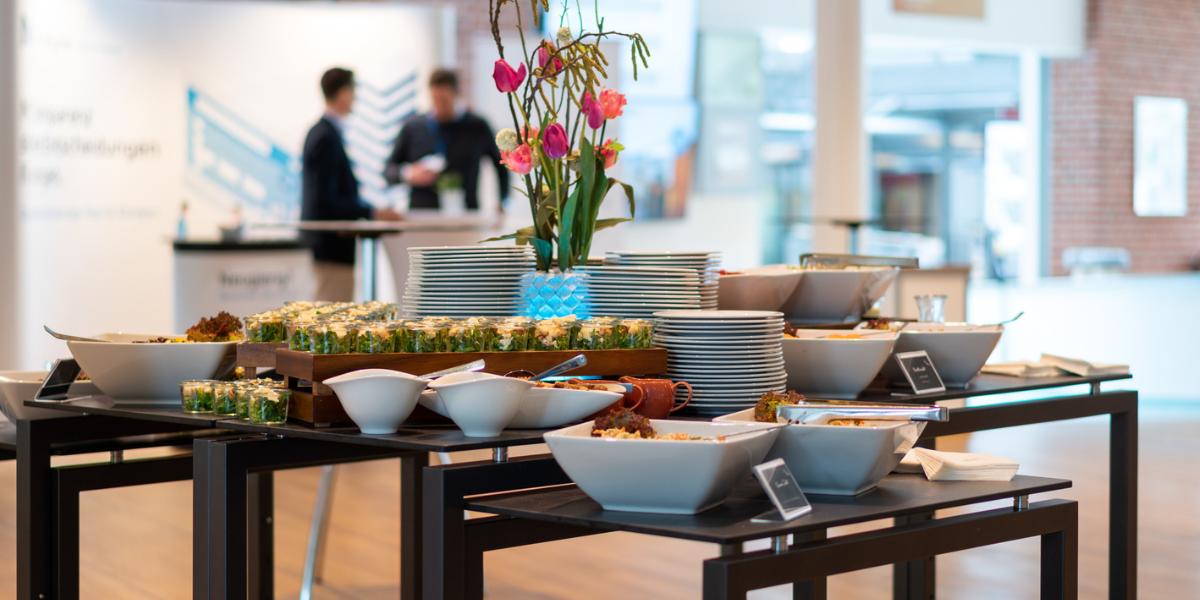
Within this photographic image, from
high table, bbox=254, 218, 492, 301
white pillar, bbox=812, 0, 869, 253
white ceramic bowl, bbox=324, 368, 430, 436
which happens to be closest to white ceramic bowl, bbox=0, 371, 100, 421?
white ceramic bowl, bbox=324, 368, 430, 436

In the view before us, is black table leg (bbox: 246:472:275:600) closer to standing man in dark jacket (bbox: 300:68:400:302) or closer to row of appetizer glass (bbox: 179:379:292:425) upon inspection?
row of appetizer glass (bbox: 179:379:292:425)

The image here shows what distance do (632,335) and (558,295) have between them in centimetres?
22

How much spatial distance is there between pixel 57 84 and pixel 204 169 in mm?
802

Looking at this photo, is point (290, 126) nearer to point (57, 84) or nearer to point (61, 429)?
point (57, 84)

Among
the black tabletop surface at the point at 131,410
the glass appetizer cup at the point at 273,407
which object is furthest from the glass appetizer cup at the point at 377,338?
the black tabletop surface at the point at 131,410

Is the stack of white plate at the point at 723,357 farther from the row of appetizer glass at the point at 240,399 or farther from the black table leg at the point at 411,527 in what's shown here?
the black table leg at the point at 411,527

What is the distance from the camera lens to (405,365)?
1.48 metres

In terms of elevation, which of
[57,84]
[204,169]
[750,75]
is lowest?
[204,169]

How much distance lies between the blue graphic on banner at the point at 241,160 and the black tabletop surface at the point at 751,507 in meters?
5.23

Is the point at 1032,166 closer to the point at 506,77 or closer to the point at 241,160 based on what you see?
the point at 241,160

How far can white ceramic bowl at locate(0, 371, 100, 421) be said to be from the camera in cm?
186

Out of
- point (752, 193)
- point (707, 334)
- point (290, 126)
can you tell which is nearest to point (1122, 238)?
point (752, 193)

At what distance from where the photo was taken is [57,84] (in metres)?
5.76

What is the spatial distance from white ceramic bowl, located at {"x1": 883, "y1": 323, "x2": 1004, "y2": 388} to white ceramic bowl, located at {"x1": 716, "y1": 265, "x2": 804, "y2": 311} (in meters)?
0.22
